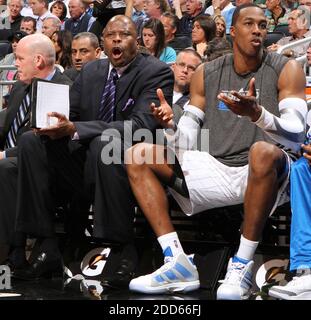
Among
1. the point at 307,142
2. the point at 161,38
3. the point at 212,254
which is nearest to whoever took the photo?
the point at 307,142

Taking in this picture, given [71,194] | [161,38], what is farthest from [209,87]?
[161,38]

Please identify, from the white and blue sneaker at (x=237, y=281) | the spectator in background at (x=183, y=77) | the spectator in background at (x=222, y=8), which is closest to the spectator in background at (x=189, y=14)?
the spectator in background at (x=222, y=8)

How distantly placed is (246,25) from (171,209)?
1227mm

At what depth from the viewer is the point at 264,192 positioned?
4227mm

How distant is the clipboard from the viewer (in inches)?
185

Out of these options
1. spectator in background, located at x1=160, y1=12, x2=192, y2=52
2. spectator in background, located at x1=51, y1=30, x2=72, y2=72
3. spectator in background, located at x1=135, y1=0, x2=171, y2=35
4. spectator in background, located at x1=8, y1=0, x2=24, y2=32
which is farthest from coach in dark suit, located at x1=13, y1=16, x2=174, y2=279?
spectator in background, located at x1=8, y1=0, x2=24, y2=32

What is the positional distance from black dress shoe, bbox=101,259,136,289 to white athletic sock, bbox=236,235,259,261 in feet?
2.27

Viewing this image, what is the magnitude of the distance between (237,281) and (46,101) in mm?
1528

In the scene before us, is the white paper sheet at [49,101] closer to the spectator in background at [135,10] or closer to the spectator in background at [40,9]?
the spectator in background at [135,10]

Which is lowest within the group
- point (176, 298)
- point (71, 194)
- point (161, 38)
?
point (176, 298)

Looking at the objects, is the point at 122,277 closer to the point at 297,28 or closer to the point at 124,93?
the point at 124,93

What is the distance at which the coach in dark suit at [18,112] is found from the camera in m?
5.23

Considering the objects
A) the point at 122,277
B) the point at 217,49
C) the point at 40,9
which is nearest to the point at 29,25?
the point at 40,9

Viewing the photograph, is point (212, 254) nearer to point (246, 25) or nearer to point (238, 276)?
point (238, 276)
